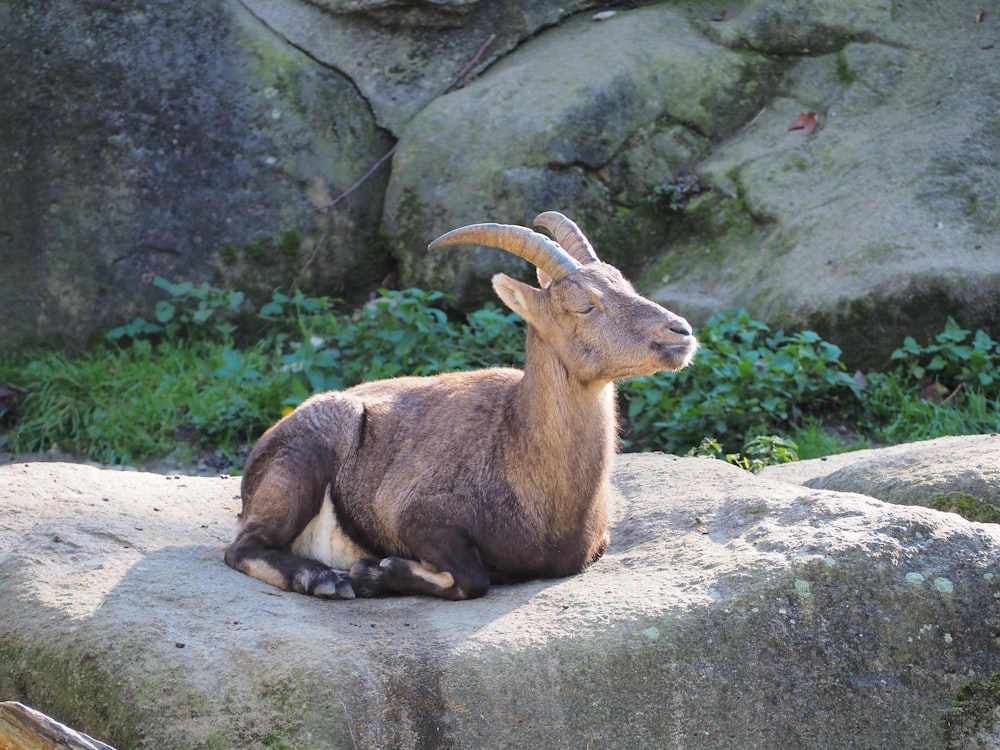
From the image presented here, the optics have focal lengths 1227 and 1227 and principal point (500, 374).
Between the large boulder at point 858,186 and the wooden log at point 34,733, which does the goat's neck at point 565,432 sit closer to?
the wooden log at point 34,733

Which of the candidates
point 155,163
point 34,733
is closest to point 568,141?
point 155,163

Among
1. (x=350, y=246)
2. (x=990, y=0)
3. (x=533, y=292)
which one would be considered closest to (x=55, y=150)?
(x=350, y=246)

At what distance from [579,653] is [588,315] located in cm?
159

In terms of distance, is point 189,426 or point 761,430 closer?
point 761,430

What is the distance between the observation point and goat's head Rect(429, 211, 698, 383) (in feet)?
17.2

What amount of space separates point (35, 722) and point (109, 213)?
6728mm

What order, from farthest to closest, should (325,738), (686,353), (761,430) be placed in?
(761,430)
(686,353)
(325,738)

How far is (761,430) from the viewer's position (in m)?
8.00

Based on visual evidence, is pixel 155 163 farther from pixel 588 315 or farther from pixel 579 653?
pixel 579 653

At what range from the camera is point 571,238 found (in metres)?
5.82

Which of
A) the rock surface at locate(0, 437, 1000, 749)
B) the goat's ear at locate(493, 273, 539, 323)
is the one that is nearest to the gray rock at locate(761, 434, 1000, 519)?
the rock surface at locate(0, 437, 1000, 749)

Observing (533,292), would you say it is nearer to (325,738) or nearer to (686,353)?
(686,353)

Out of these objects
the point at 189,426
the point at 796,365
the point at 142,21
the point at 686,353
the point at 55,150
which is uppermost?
the point at 142,21

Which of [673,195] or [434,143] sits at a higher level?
[434,143]
